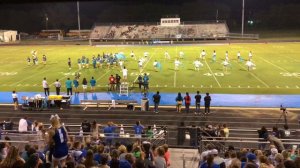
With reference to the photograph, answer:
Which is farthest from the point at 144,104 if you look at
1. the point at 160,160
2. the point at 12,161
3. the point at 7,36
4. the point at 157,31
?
the point at 7,36

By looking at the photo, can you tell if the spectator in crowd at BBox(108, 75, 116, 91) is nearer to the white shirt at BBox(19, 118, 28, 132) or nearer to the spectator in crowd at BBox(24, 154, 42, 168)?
the white shirt at BBox(19, 118, 28, 132)

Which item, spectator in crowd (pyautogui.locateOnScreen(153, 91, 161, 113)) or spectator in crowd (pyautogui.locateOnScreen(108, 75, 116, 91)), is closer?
spectator in crowd (pyautogui.locateOnScreen(153, 91, 161, 113))

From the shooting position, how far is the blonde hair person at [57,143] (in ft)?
22.2

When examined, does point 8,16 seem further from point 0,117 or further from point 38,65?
point 0,117

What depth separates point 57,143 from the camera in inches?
269

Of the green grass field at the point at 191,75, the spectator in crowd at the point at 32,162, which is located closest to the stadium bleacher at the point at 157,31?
the green grass field at the point at 191,75

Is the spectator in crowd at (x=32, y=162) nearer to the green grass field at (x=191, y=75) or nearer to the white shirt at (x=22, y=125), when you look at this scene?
the white shirt at (x=22, y=125)

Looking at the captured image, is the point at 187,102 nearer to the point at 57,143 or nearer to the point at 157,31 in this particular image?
the point at 57,143

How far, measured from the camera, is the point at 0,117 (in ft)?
68.4

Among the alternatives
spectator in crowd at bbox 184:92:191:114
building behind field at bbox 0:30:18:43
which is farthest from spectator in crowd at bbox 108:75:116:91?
building behind field at bbox 0:30:18:43

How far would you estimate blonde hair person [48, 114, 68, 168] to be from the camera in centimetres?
676

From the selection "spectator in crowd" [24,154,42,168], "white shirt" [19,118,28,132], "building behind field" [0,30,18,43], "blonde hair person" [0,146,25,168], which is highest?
"building behind field" [0,30,18,43]

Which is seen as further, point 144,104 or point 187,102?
point 144,104

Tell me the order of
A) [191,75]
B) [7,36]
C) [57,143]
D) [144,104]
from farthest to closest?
1. [7,36]
2. [191,75]
3. [144,104]
4. [57,143]
